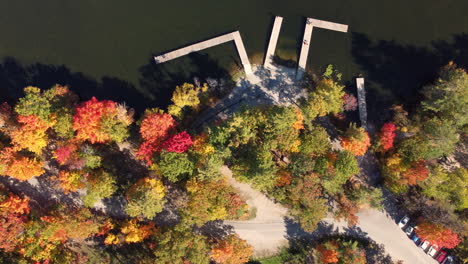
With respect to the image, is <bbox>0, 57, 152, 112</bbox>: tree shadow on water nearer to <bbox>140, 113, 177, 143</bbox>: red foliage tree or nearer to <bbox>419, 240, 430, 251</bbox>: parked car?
<bbox>140, 113, 177, 143</bbox>: red foliage tree

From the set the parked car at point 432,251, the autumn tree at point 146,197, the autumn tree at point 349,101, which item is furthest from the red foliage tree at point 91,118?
the parked car at point 432,251

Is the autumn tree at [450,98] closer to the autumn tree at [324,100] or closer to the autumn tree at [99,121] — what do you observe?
the autumn tree at [324,100]

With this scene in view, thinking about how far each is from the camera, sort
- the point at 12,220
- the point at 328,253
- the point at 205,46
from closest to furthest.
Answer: the point at 12,220
the point at 328,253
the point at 205,46

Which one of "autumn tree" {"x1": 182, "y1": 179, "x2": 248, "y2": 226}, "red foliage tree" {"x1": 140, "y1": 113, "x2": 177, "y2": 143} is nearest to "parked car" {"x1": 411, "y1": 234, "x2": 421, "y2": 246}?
"autumn tree" {"x1": 182, "y1": 179, "x2": 248, "y2": 226}

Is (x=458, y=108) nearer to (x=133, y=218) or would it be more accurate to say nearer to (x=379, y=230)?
(x=379, y=230)

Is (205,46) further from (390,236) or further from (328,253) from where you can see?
(390,236)

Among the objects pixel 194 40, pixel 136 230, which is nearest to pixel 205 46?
pixel 194 40
